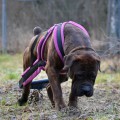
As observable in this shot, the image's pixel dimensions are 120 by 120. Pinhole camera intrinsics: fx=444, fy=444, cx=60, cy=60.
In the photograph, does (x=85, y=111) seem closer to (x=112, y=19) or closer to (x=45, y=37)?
(x=45, y=37)

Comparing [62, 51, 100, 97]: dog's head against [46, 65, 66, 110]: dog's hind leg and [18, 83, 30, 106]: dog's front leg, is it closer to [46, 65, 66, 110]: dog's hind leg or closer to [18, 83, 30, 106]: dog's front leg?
[46, 65, 66, 110]: dog's hind leg

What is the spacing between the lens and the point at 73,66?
213 inches

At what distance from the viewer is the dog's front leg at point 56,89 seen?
5.79 metres

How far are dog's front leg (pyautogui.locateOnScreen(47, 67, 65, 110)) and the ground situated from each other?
94mm

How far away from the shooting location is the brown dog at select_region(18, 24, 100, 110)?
5.37 meters

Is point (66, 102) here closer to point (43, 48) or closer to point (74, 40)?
point (43, 48)

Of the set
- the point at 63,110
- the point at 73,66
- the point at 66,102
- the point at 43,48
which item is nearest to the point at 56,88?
the point at 63,110

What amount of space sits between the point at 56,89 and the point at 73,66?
1.86ft

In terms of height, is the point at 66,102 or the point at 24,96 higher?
Result: the point at 24,96

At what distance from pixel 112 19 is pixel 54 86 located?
846cm

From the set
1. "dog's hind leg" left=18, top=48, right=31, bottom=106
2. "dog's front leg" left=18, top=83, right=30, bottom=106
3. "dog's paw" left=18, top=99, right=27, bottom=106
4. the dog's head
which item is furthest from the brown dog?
"dog's paw" left=18, top=99, right=27, bottom=106

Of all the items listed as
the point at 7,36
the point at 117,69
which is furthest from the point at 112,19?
the point at 7,36

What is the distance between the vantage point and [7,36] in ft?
54.7

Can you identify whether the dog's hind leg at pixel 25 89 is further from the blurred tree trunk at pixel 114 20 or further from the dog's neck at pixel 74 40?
the blurred tree trunk at pixel 114 20
